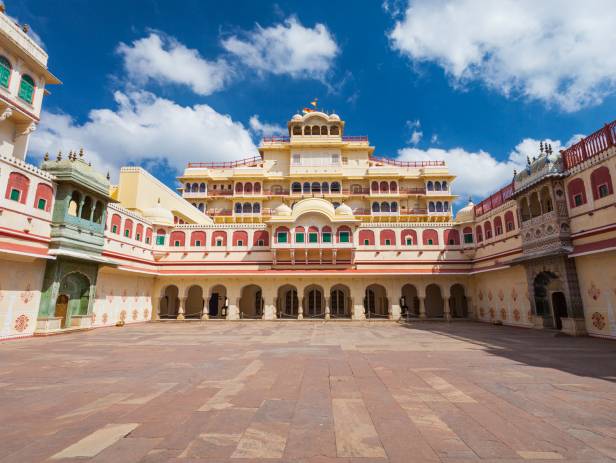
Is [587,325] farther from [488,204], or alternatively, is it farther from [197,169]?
[197,169]

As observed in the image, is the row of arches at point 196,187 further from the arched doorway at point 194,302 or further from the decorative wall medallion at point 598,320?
the decorative wall medallion at point 598,320

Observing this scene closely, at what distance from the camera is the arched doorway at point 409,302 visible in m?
31.1

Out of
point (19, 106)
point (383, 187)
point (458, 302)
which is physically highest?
point (383, 187)

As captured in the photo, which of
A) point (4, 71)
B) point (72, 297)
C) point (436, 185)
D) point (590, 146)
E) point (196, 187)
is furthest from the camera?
point (196, 187)

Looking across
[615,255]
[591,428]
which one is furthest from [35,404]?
[615,255]

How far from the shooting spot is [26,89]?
63.8ft

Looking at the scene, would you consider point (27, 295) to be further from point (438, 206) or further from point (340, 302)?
point (438, 206)

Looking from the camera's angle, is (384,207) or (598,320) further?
(384,207)

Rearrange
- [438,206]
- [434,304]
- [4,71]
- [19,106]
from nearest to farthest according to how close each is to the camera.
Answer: [4,71]
[19,106]
[434,304]
[438,206]

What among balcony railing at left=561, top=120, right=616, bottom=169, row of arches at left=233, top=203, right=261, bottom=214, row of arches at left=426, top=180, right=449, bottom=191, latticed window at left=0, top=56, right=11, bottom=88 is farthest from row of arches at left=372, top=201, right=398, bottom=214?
latticed window at left=0, top=56, right=11, bottom=88

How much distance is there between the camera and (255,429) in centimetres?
505

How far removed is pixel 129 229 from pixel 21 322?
10772 millimetres

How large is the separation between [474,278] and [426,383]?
2548 cm

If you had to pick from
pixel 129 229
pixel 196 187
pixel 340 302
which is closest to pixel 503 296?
pixel 340 302
